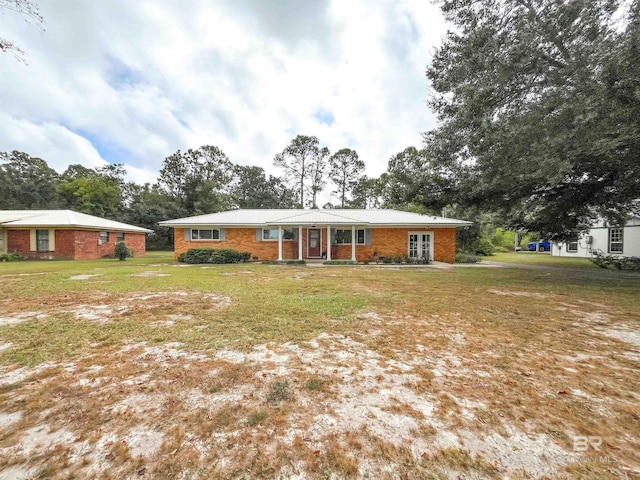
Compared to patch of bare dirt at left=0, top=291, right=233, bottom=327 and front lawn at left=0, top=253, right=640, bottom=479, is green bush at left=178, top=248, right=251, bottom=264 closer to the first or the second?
patch of bare dirt at left=0, top=291, right=233, bottom=327

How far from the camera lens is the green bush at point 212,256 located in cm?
1631

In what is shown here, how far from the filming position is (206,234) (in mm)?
18078

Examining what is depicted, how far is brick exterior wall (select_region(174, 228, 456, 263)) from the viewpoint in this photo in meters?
17.5

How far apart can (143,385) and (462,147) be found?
1033cm

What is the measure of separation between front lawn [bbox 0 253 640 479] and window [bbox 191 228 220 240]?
41.3 ft

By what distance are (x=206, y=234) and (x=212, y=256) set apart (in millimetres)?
2476

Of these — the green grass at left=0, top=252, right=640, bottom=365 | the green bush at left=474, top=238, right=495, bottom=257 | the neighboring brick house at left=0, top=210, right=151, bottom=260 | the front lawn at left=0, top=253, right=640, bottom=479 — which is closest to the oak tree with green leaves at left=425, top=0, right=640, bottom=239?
the green grass at left=0, top=252, right=640, bottom=365

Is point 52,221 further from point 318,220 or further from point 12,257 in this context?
point 318,220

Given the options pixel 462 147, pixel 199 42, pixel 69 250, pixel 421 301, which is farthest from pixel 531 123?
pixel 69 250

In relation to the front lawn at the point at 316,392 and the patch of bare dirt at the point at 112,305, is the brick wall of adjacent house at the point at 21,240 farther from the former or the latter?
the front lawn at the point at 316,392

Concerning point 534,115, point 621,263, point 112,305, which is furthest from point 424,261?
point 112,305

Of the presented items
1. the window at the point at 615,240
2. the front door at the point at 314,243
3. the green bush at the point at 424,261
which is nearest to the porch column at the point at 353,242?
the front door at the point at 314,243

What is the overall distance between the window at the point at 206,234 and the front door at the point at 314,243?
19.5 feet

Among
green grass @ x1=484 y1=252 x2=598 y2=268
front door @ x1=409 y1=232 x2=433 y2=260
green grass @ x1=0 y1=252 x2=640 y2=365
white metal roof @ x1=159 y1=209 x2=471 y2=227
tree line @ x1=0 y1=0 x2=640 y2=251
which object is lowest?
green grass @ x1=484 y1=252 x2=598 y2=268
